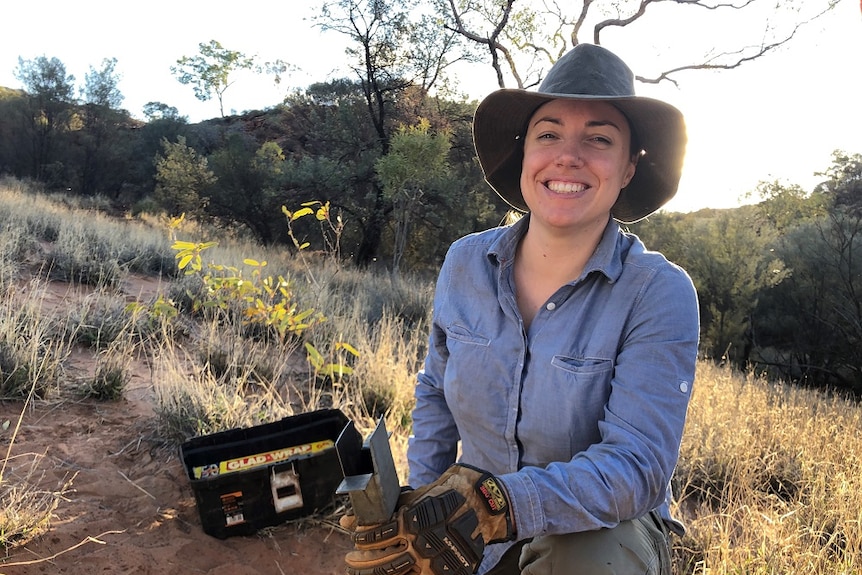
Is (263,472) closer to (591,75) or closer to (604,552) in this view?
(604,552)

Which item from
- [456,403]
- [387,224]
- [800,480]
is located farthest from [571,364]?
[387,224]

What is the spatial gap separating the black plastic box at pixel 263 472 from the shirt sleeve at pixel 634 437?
A: 1.46 m

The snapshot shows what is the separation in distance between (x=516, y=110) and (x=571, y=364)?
77cm

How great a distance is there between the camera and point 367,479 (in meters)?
1.13

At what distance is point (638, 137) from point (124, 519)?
2.40 m

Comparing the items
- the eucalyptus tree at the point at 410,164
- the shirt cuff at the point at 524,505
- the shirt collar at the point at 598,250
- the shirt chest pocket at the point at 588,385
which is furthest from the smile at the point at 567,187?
the eucalyptus tree at the point at 410,164

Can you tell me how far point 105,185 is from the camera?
22.4 metres

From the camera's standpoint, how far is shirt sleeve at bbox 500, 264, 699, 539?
1.21 meters

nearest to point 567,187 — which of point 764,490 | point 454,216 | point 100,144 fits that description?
point 764,490

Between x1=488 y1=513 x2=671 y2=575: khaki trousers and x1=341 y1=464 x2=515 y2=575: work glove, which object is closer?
x1=341 y1=464 x2=515 y2=575: work glove


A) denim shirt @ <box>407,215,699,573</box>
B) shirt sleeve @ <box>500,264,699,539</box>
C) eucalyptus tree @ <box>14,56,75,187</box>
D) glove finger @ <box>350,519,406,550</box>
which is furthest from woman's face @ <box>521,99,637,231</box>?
eucalyptus tree @ <box>14,56,75,187</box>

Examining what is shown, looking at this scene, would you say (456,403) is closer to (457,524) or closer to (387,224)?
(457,524)

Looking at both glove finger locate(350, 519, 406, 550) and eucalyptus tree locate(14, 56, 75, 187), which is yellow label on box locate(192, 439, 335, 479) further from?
eucalyptus tree locate(14, 56, 75, 187)

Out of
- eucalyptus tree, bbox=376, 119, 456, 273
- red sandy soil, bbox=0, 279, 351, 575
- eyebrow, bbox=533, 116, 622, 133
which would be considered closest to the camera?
eyebrow, bbox=533, 116, 622, 133
